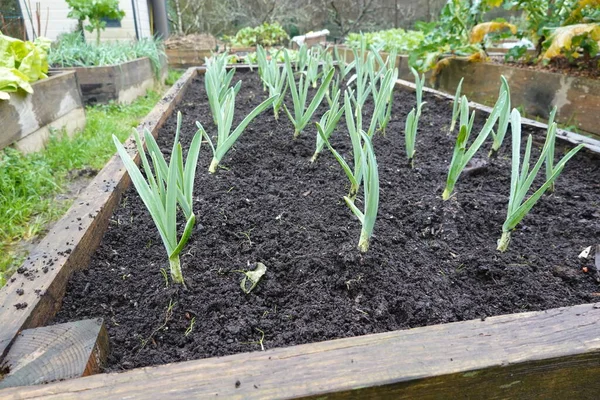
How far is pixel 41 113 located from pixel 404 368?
2742 mm

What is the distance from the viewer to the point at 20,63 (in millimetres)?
2480

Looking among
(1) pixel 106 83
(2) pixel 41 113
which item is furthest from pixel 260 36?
(2) pixel 41 113

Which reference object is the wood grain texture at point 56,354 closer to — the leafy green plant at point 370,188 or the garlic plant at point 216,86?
the leafy green plant at point 370,188

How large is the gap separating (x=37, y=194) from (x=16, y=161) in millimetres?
265

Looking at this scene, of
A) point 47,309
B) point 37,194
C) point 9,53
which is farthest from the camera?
point 9,53

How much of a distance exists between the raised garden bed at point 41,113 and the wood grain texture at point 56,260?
125cm

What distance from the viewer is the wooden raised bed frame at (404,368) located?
20.4 inches

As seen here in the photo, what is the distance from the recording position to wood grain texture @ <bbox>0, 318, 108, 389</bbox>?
57 cm

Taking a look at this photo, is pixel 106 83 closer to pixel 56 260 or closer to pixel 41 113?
pixel 41 113

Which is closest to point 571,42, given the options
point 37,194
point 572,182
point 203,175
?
point 572,182

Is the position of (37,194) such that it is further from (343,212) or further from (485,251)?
(485,251)

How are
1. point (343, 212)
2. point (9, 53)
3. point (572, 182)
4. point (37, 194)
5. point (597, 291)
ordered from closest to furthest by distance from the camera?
1. point (597, 291)
2. point (343, 212)
3. point (572, 182)
4. point (37, 194)
5. point (9, 53)

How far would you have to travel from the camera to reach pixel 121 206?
49.4 inches

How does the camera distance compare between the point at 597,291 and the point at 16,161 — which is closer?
the point at 597,291
